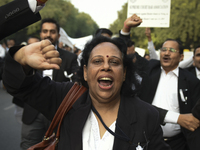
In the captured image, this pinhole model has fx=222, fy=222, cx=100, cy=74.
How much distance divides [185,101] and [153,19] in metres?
2.31

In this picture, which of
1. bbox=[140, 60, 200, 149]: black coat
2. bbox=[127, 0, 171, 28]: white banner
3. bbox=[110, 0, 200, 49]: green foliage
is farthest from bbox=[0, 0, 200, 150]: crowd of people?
bbox=[110, 0, 200, 49]: green foliage

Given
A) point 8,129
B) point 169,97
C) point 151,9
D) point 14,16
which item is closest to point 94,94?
point 14,16

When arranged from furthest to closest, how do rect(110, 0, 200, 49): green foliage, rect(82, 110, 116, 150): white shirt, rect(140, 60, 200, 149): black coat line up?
rect(110, 0, 200, 49): green foliage, rect(140, 60, 200, 149): black coat, rect(82, 110, 116, 150): white shirt

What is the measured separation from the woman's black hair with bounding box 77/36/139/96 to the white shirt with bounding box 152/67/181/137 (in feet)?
3.78

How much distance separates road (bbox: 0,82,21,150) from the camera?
4.93m

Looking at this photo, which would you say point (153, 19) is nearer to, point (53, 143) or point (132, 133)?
point (132, 133)

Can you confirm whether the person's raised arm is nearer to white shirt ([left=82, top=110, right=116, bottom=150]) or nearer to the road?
white shirt ([left=82, top=110, right=116, bottom=150])

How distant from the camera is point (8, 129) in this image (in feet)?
19.2

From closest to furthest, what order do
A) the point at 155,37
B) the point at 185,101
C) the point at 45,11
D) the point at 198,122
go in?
Result: the point at 198,122 → the point at 185,101 → the point at 155,37 → the point at 45,11

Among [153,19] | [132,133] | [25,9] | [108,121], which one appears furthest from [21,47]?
[153,19]

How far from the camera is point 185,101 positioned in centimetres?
324

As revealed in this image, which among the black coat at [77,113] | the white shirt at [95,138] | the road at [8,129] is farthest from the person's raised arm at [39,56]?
the road at [8,129]

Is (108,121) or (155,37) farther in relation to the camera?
(155,37)

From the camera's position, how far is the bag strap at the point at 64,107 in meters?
1.88
